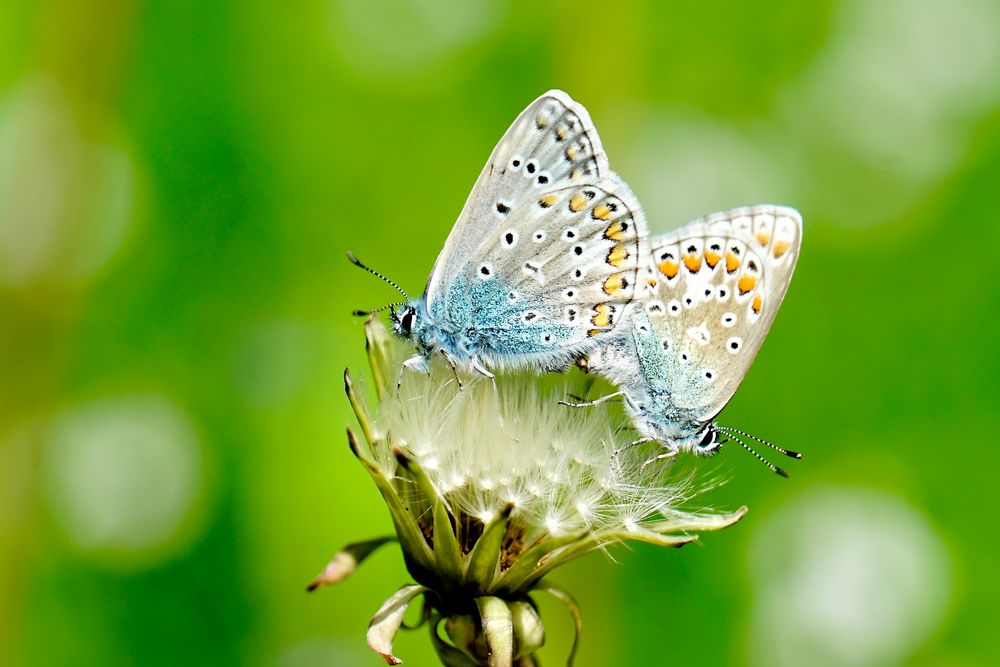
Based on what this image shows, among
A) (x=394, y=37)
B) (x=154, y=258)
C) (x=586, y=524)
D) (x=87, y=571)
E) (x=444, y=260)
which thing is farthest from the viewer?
(x=394, y=37)

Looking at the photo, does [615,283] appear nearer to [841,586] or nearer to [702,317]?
[702,317]

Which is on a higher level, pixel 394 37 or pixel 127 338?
pixel 394 37

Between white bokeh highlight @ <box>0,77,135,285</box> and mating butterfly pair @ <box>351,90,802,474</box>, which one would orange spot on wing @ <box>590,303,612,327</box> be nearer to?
mating butterfly pair @ <box>351,90,802,474</box>

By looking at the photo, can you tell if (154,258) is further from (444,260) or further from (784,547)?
(784,547)

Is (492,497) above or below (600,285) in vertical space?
below

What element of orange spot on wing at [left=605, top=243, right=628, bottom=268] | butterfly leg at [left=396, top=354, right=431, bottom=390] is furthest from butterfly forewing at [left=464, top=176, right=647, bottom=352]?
butterfly leg at [left=396, top=354, right=431, bottom=390]

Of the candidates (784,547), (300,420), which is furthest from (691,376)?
(300,420)

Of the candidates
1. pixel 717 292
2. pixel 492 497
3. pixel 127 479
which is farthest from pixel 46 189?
pixel 717 292
